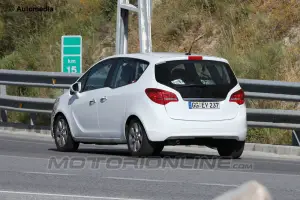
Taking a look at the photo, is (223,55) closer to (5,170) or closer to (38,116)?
(38,116)

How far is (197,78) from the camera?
1316 cm

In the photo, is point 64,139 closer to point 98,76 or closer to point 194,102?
point 98,76

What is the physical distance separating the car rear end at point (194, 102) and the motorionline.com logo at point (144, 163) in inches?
13.7

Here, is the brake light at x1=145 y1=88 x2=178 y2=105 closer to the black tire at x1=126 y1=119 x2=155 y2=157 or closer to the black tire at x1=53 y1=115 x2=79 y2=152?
the black tire at x1=126 y1=119 x2=155 y2=157

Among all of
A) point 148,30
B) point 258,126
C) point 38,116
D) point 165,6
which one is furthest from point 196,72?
point 165,6

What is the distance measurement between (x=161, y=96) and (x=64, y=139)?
8.35ft

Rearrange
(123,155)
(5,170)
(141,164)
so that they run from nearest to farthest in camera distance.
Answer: (5,170) → (141,164) → (123,155)

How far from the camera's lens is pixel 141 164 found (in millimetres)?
12062

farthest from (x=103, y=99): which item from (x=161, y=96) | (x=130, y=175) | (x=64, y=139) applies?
(x=130, y=175)

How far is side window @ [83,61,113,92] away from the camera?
564 inches

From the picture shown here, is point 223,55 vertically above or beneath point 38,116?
above

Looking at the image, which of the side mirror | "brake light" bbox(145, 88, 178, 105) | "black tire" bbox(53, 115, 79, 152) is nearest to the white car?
"brake light" bbox(145, 88, 178, 105)

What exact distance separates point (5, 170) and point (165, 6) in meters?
15.0

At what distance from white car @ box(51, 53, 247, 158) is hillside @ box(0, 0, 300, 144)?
3.03m
